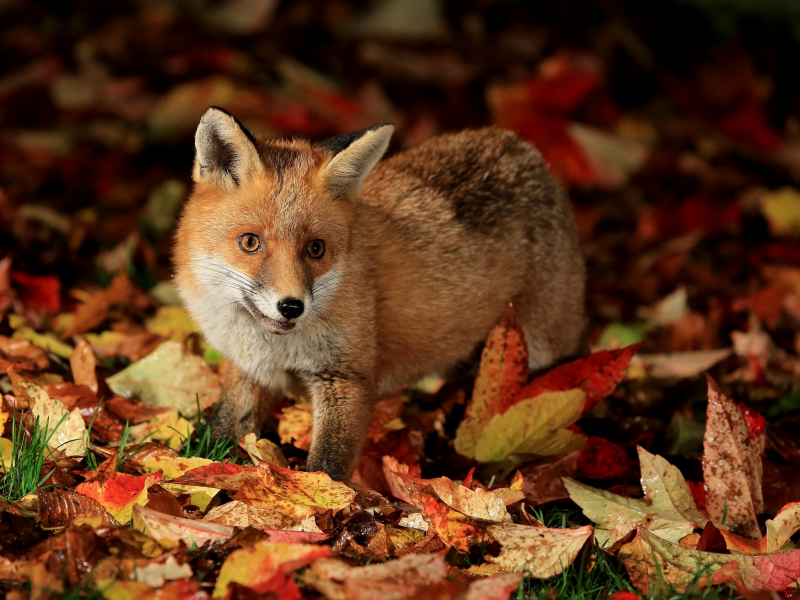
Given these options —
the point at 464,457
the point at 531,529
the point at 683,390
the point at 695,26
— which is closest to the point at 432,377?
the point at 464,457

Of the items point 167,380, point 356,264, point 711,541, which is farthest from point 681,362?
point 167,380

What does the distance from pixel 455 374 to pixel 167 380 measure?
1684 mm

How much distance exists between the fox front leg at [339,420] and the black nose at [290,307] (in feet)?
1.86

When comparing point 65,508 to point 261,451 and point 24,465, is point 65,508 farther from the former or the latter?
point 261,451

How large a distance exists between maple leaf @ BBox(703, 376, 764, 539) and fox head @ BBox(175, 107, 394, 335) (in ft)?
5.77

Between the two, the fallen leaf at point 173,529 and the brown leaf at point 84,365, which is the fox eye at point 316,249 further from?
the brown leaf at point 84,365

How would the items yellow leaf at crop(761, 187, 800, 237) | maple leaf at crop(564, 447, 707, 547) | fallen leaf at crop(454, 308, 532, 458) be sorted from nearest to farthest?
maple leaf at crop(564, 447, 707, 547)
fallen leaf at crop(454, 308, 532, 458)
yellow leaf at crop(761, 187, 800, 237)

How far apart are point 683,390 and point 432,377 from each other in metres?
1.46

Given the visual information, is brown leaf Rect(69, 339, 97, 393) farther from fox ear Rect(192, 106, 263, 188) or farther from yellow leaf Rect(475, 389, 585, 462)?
yellow leaf Rect(475, 389, 585, 462)

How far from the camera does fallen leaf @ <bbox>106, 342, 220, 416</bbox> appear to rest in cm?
394

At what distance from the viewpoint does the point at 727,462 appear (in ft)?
11.1

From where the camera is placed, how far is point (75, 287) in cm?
513

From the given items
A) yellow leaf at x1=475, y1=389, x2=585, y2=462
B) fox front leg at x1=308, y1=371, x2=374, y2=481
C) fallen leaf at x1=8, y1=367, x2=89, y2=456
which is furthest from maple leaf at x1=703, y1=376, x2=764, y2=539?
fallen leaf at x1=8, y1=367, x2=89, y2=456

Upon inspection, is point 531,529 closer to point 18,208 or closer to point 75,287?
point 75,287
